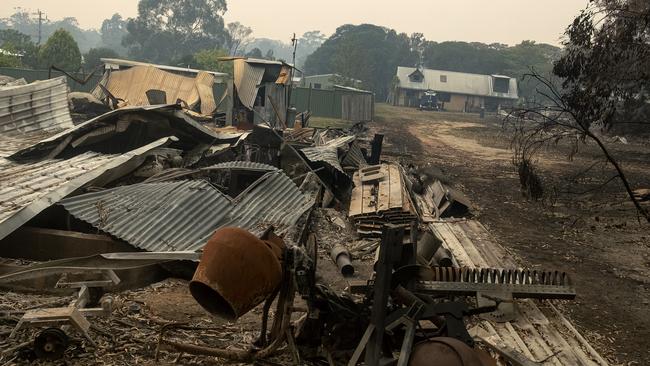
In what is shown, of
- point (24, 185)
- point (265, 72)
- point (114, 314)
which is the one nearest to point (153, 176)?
point (24, 185)

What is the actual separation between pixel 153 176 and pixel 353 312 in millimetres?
5867

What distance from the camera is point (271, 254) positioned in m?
4.05

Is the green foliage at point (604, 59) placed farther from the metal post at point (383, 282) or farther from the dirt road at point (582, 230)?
the metal post at point (383, 282)

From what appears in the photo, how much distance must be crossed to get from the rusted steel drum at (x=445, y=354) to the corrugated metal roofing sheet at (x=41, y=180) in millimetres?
5025

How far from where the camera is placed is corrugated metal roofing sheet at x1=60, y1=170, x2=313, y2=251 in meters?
7.04

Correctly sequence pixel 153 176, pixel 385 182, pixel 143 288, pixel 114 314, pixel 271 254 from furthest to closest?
pixel 385 182, pixel 153 176, pixel 143 288, pixel 114 314, pixel 271 254

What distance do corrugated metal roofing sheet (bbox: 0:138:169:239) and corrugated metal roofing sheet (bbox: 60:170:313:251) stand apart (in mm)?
388

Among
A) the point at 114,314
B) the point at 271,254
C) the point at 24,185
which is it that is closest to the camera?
the point at 271,254

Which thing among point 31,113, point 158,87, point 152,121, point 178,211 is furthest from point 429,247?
point 158,87

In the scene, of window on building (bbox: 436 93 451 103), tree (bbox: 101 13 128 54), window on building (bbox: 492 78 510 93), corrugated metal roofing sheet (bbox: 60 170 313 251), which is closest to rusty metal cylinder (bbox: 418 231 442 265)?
corrugated metal roofing sheet (bbox: 60 170 313 251)

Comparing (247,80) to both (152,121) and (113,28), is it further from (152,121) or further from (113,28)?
(113,28)

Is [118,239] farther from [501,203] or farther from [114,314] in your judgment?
[501,203]

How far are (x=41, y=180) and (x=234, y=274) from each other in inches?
224

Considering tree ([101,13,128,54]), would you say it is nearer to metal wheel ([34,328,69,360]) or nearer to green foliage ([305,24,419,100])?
green foliage ([305,24,419,100])
